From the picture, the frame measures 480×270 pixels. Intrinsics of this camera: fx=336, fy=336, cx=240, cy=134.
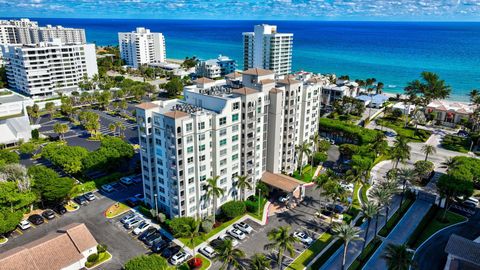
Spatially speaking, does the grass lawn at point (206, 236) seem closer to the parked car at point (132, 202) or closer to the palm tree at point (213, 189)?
the palm tree at point (213, 189)

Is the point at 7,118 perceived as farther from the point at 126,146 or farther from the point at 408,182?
the point at 408,182

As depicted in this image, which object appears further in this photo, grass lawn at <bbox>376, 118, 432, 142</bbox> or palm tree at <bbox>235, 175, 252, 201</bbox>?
grass lawn at <bbox>376, 118, 432, 142</bbox>

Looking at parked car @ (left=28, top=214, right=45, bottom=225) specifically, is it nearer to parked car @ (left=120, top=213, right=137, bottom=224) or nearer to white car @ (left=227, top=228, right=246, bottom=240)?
parked car @ (left=120, top=213, right=137, bottom=224)

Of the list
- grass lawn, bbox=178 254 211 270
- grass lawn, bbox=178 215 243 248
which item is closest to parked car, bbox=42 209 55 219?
grass lawn, bbox=178 215 243 248

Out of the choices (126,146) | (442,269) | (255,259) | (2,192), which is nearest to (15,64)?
(126,146)

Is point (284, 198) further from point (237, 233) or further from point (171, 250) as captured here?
point (171, 250)

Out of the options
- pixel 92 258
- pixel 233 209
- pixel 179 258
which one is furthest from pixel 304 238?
pixel 92 258
